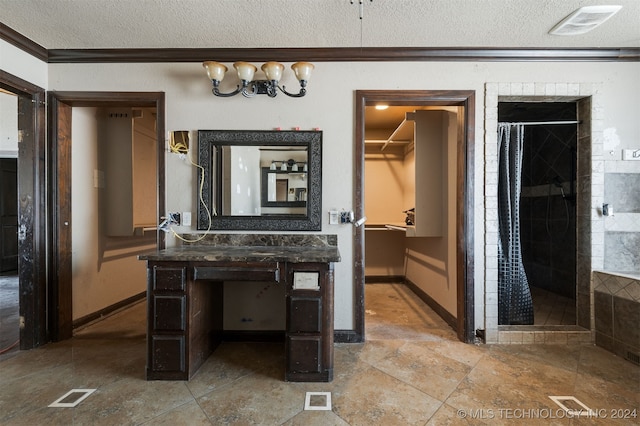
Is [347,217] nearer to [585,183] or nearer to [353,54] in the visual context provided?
[353,54]

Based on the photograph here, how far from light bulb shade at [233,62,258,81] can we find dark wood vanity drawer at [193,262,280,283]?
1.48 metres

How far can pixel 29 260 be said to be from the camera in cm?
237

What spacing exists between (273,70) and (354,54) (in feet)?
2.38

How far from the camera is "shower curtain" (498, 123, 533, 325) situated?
8.24ft

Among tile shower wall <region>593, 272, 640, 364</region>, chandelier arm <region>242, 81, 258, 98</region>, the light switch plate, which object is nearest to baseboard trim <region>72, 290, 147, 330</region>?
chandelier arm <region>242, 81, 258, 98</region>

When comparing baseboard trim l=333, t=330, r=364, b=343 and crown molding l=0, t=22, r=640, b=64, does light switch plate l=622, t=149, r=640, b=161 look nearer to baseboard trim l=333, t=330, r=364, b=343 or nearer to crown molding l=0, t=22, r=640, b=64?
crown molding l=0, t=22, r=640, b=64

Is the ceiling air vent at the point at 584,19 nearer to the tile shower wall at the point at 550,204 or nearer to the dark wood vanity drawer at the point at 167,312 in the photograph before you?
the tile shower wall at the point at 550,204

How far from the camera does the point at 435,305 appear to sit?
10.5ft

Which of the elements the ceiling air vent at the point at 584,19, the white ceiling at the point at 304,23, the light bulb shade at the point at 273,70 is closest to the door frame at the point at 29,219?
the white ceiling at the point at 304,23

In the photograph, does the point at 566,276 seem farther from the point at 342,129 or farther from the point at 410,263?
the point at 342,129

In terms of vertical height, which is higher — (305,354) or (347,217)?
(347,217)

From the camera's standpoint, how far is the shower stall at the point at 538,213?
2529mm

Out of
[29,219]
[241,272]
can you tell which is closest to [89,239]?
[29,219]

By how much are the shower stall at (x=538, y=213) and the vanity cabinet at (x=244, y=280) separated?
176cm
